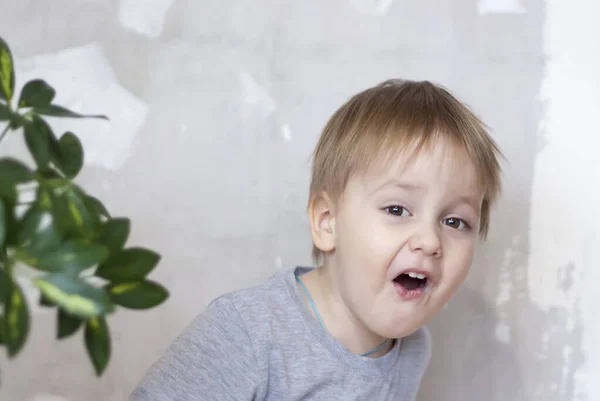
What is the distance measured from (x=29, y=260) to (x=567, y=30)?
133 centimetres

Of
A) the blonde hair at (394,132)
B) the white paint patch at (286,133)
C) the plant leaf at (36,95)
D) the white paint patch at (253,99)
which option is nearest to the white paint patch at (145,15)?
the white paint patch at (253,99)

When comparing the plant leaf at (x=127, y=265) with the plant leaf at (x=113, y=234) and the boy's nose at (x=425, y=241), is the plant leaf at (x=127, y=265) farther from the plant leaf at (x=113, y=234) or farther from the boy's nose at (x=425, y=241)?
the boy's nose at (x=425, y=241)

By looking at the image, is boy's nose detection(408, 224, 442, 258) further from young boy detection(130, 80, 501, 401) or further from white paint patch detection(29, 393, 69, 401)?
white paint patch detection(29, 393, 69, 401)

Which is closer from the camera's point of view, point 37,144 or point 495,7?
point 37,144

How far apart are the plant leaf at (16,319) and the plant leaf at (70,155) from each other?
0.16 metres

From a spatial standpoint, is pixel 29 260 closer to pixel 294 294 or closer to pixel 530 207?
pixel 294 294

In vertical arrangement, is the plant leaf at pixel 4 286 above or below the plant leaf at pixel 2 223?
below

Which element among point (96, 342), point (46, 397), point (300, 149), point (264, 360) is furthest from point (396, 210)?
point (46, 397)

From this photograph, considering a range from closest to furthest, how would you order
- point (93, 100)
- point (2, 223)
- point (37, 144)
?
point (2, 223), point (37, 144), point (93, 100)

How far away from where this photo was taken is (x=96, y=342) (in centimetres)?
52

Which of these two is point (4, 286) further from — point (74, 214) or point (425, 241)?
point (425, 241)

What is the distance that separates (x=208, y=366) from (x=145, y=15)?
0.72 m

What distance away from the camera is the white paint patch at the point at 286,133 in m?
1.49

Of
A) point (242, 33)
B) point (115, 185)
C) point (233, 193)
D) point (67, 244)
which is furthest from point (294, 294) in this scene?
point (67, 244)
